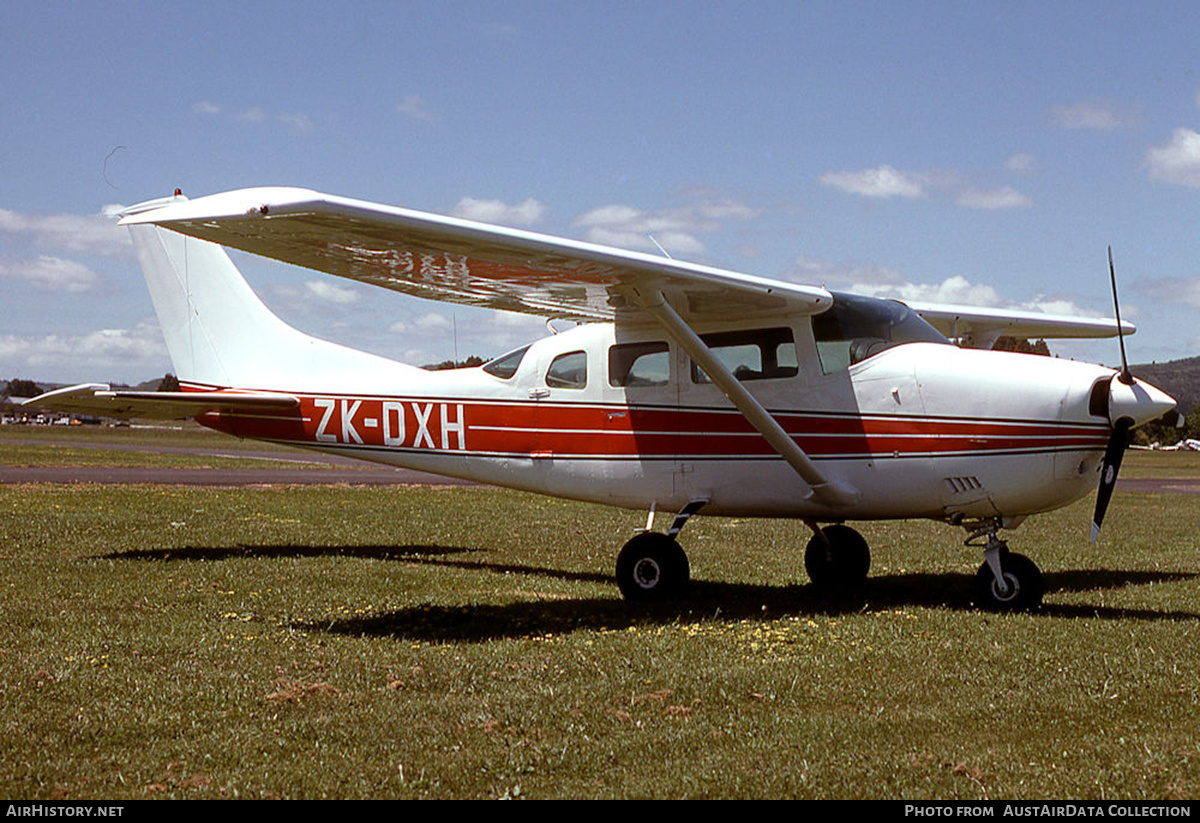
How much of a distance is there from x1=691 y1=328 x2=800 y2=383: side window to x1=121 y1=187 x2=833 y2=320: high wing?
24 centimetres

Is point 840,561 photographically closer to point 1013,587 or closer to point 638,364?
point 1013,587

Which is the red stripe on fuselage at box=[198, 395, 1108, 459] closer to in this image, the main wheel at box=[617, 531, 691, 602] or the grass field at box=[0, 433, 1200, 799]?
the main wheel at box=[617, 531, 691, 602]

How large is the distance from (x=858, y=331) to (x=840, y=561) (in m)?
2.72

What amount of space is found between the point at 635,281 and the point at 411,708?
173 inches

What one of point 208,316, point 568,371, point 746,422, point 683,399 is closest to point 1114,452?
point 746,422

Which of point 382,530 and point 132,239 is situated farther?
point 382,530

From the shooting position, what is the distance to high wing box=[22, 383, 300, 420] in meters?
12.3

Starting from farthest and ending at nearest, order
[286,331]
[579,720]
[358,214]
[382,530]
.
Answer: [382,530]
[286,331]
[358,214]
[579,720]

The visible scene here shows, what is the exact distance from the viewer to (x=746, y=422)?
10.2m

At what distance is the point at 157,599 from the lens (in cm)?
977

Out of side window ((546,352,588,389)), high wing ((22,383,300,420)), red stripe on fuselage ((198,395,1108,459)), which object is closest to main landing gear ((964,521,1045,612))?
red stripe on fuselage ((198,395,1108,459))
